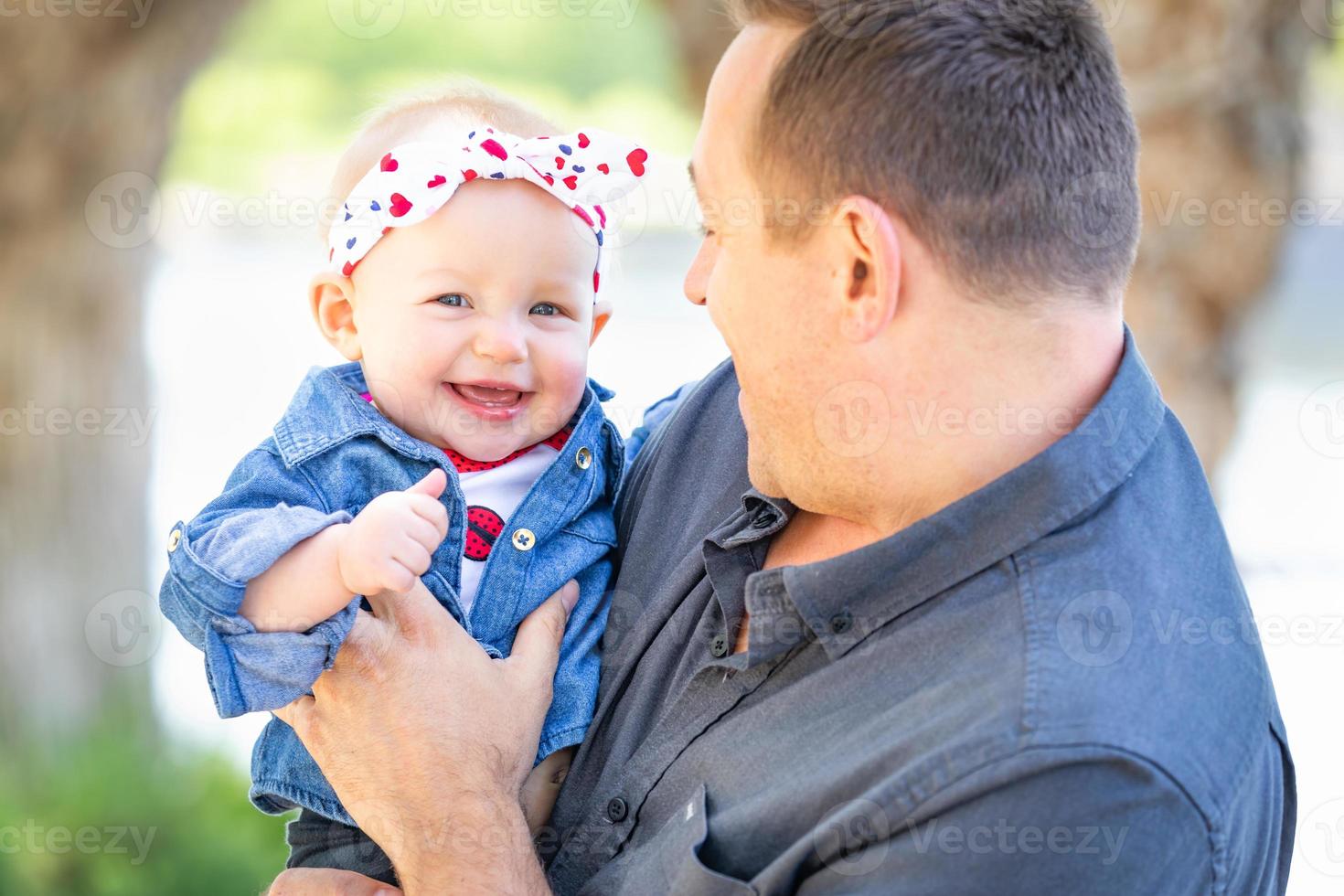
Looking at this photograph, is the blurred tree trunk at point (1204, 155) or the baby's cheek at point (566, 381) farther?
the blurred tree trunk at point (1204, 155)

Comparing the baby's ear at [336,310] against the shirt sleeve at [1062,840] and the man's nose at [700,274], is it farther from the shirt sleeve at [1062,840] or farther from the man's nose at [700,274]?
the shirt sleeve at [1062,840]

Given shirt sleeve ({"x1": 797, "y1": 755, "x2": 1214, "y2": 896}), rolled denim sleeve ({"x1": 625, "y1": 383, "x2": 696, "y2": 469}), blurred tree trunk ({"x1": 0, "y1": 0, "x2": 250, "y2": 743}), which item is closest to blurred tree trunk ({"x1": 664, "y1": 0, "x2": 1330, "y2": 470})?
rolled denim sleeve ({"x1": 625, "y1": 383, "x2": 696, "y2": 469})

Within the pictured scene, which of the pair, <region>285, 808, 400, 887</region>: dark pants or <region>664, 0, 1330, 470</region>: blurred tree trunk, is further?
<region>664, 0, 1330, 470</region>: blurred tree trunk

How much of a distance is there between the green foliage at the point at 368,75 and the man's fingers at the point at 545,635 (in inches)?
302

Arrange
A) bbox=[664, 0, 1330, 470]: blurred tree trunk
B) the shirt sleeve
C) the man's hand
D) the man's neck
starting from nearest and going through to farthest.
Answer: the shirt sleeve < the man's neck < the man's hand < bbox=[664, 0, 1330, 470]: blurred tree trunk

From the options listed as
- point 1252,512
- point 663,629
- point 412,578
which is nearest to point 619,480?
point 663,629

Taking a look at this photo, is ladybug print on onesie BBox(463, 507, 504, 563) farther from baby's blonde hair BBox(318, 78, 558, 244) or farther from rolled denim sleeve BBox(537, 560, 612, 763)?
baby's blonde hair BBox(318, 78, 558, 244)

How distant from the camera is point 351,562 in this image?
167cm

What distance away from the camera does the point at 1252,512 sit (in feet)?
27.9

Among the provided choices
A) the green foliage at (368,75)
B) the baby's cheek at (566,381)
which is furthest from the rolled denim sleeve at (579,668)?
the green foliage at (368,75)

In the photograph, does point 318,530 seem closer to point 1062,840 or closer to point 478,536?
point 478,536

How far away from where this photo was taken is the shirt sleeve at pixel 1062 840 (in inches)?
52.3

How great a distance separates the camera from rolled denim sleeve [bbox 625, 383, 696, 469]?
2.47 meters

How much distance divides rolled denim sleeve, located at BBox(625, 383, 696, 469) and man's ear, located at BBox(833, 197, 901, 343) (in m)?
0.71
